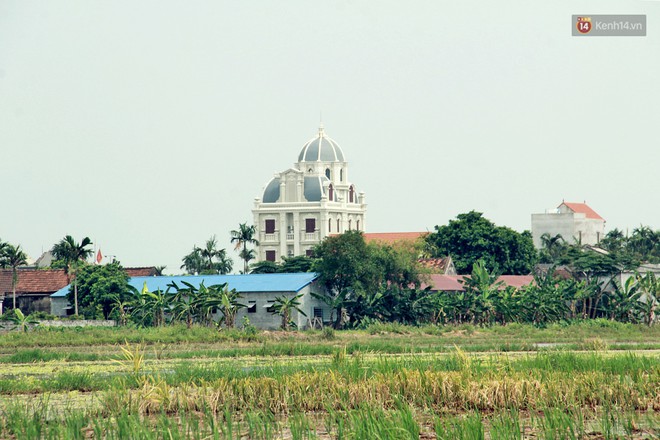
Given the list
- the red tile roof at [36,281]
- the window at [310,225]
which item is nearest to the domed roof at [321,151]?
the window at [310,225]

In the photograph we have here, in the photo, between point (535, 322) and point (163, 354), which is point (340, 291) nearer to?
point (535, 322)

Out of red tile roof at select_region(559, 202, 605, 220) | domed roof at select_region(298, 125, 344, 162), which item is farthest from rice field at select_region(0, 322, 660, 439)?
red tile roof at select_region(559, 202, 605, 220)

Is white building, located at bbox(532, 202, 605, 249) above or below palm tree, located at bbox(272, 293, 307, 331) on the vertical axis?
above

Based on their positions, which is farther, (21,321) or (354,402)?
(21,321)

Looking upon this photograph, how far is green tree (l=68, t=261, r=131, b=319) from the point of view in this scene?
48531 millimetres

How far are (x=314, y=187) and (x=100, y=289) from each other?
53551 millimetres

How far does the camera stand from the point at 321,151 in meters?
107

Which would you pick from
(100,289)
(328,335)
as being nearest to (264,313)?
(100,289)

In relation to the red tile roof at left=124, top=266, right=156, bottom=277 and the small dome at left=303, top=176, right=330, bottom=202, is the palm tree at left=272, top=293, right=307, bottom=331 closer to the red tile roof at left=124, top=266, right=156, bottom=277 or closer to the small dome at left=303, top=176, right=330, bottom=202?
the red tile roof at left=124, top=266, right=156, bottom=277

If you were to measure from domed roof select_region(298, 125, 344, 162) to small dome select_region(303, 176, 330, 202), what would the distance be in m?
5.40

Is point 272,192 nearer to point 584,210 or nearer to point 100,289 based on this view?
point 584,210

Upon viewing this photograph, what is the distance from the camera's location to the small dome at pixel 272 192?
333ft

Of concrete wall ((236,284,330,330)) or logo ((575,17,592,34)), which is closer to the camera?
logo ((575,17,592,34))

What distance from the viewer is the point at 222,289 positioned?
45.8 m
